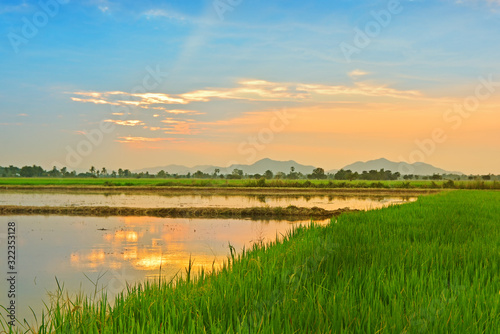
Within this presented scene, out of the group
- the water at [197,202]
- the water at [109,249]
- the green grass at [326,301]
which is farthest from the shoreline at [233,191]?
the green grass at [326,301]

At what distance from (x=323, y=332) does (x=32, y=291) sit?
233 inches

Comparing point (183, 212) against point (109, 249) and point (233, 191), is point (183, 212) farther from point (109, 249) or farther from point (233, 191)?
point (233, 191)

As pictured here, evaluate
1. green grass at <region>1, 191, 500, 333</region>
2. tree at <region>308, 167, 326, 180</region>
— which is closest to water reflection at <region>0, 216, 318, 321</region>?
green grass at <region>1, 191, 500, 333</region>

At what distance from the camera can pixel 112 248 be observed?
10.0 meters

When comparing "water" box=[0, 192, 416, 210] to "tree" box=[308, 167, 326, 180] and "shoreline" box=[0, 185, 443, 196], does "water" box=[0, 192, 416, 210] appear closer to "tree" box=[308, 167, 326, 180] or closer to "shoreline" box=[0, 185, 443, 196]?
"shoreline" box=[0, 185, 443, 196]

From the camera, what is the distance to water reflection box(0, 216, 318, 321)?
697cm

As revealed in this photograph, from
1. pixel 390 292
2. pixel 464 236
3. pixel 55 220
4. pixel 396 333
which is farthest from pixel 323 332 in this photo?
pixel 55 220

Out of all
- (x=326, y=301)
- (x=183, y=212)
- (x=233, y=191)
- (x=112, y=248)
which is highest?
(x=326, y=301)

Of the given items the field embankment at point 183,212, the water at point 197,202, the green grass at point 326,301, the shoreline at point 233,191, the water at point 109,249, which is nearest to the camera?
the green grass at point 326,301

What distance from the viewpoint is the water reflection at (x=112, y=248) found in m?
6.97

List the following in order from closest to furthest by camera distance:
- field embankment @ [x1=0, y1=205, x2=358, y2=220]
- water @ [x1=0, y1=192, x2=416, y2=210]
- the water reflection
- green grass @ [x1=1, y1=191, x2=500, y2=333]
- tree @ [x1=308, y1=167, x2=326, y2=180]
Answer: green grass @ [x1=1, y1=191, x2=500, y2=333], the water reflection, field embankment @ [x1=0, y1=205, x2=358, y2=220], water @ [x1=0, y1=192, x2=416, y2=210], tree @ [x1=308, y1=167, x2=326, y2=180]

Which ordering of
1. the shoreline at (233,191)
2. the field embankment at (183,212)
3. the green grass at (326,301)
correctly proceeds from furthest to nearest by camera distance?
1. the shoreline at (233,191)
2. the field embankment at (183,212)
3. the green grass at (326,301)

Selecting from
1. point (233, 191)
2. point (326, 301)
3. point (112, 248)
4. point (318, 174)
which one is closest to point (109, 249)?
point (112, 248)

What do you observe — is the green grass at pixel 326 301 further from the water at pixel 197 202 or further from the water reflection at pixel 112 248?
the water at pixel 197 202
